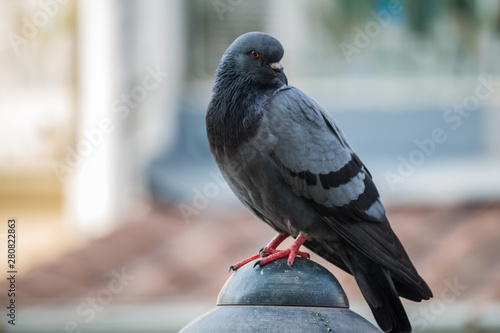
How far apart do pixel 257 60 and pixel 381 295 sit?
3.94ft

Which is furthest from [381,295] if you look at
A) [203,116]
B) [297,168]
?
[203,116]

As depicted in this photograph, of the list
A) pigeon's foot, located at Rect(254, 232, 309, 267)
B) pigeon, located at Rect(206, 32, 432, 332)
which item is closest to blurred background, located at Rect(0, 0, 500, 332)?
pigeon, located at Rect(206, 32, 432, 332)

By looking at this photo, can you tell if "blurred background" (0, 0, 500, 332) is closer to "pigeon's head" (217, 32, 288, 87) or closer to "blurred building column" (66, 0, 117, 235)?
"blurred building column" (66, 0, 117, 235)

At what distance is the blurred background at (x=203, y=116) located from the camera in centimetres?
895

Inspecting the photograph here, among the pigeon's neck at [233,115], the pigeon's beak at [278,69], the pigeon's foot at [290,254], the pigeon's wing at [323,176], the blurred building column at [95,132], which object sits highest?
the blurred building column at [95,132]

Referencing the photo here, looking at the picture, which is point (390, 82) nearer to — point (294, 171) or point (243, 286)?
point (294, 171)

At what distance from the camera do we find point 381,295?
402 centimetres

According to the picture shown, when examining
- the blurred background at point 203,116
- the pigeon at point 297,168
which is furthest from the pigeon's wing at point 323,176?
the blurred background at point 203,116

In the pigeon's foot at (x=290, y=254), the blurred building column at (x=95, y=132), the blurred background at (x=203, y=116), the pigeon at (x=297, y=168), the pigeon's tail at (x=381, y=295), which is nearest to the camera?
the pigeon's foot at (x=290, y=254)

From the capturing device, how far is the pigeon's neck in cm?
417

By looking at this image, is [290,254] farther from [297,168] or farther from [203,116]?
[203,116]

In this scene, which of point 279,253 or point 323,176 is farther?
point 323,176

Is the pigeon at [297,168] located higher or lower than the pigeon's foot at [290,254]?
higher

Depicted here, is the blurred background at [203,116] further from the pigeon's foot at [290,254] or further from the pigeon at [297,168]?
the pigeon's foot at [290,254]
